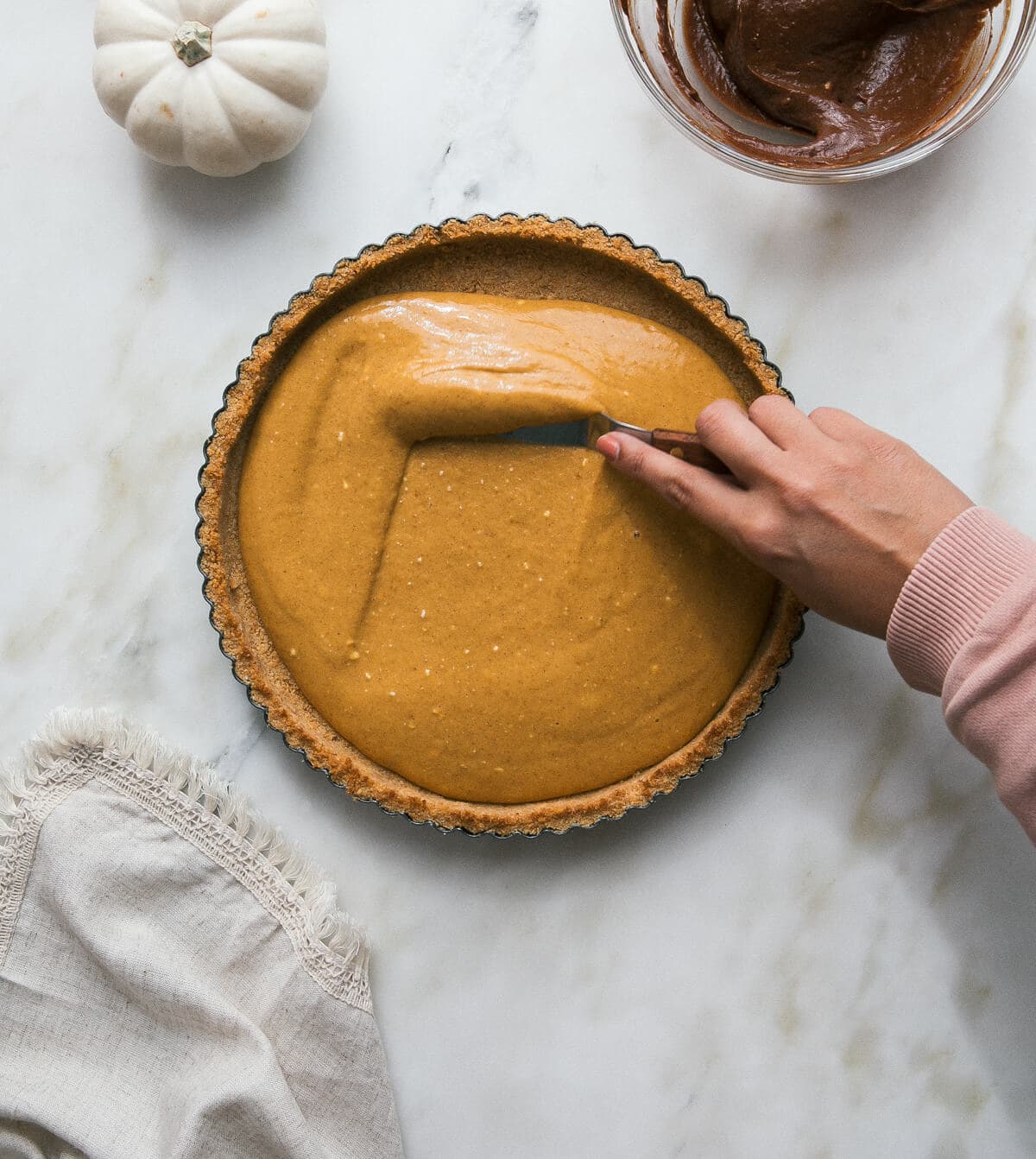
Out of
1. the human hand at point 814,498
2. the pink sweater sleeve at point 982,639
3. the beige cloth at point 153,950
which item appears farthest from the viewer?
the beige cloth at point 153,950

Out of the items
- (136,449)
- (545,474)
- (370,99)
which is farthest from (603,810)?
(370,99)

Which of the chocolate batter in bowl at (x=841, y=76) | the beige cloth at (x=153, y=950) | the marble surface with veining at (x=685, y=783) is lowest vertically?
the beige cloth at (x=153, y=950)

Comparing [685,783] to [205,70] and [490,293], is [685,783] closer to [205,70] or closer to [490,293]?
[490,293]

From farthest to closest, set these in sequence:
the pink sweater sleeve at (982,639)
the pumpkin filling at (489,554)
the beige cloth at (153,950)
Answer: the beige cloth at (153,950) → the pumpkin filling at (489,554) → the pink sweater sleeve at (982,639)

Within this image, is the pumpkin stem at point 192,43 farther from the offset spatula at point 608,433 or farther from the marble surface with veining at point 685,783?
the offset spatula at point 608,433

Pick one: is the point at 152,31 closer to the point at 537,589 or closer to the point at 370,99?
the point at 370,99

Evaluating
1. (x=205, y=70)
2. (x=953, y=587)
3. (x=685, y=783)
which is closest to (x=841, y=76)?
(x=953, y=587)

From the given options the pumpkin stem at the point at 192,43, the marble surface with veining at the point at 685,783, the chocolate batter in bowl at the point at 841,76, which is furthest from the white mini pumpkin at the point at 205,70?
the chocolate batter in bowl at the point at 841,76

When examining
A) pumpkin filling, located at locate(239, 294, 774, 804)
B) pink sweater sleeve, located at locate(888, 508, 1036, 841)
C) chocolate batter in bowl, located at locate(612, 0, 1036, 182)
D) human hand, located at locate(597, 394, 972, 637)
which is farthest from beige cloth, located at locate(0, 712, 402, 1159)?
chocolate batter in bowl, located at locate(612, 0, 1036, 182)

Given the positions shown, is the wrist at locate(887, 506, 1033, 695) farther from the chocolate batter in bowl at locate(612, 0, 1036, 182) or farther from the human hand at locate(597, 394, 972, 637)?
the chocolate batter in bowl at locate(612, 0, 1036, 182)
